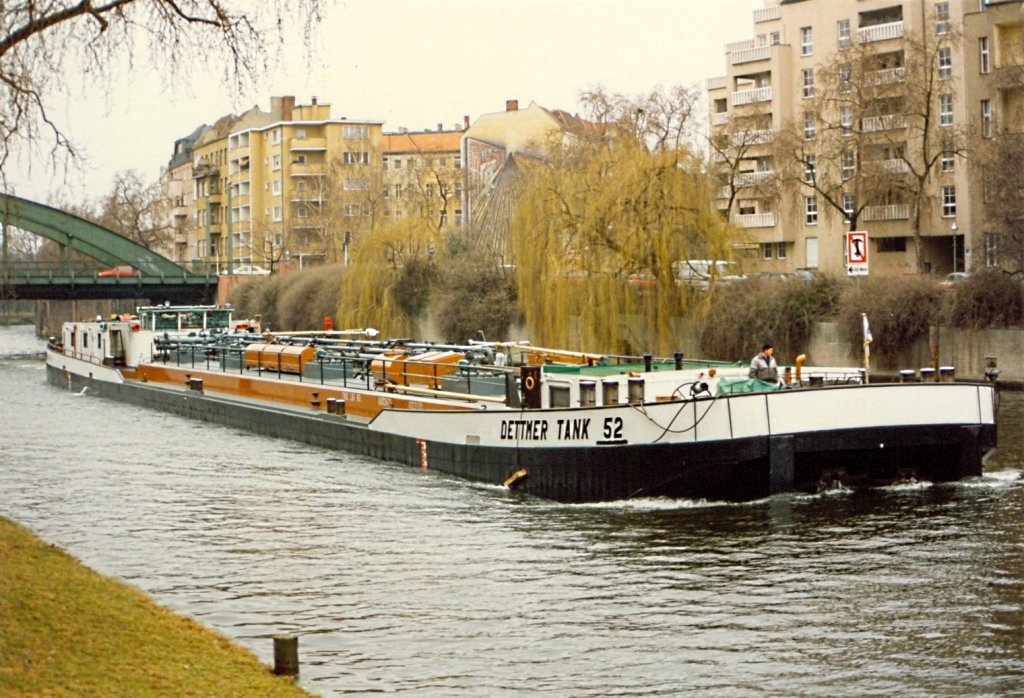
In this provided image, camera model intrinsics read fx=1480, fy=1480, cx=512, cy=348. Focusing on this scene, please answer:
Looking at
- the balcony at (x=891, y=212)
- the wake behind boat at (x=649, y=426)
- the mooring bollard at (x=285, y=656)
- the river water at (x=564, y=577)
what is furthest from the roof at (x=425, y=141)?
the mooring bollard at (x=285, y=656)

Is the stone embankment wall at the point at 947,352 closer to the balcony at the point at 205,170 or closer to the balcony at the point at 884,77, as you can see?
the balcony at the point at 884,77

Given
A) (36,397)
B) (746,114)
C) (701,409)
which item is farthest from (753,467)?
(746,114)

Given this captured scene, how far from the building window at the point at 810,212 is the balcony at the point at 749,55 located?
10.3 m

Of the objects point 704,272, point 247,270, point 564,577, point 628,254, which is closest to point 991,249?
point 704,272

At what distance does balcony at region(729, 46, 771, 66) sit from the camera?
81062mm

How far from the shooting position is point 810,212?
74.5 metres

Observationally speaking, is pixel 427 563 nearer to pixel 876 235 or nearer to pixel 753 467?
pixel 753 467

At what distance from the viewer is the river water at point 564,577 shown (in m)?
14.3

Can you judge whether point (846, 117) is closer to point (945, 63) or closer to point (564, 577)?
point (945, 63)

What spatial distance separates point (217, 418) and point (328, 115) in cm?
10320

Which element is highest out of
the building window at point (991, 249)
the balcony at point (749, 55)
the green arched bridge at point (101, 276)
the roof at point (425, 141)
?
the roof at point (425, 141)

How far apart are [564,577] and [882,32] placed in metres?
54.4

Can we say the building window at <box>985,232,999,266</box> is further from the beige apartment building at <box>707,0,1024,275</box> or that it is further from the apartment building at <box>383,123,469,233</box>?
the apartment building at <box>383,123,469,233</box>

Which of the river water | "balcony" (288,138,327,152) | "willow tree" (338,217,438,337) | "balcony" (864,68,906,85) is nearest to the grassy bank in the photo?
the river water
